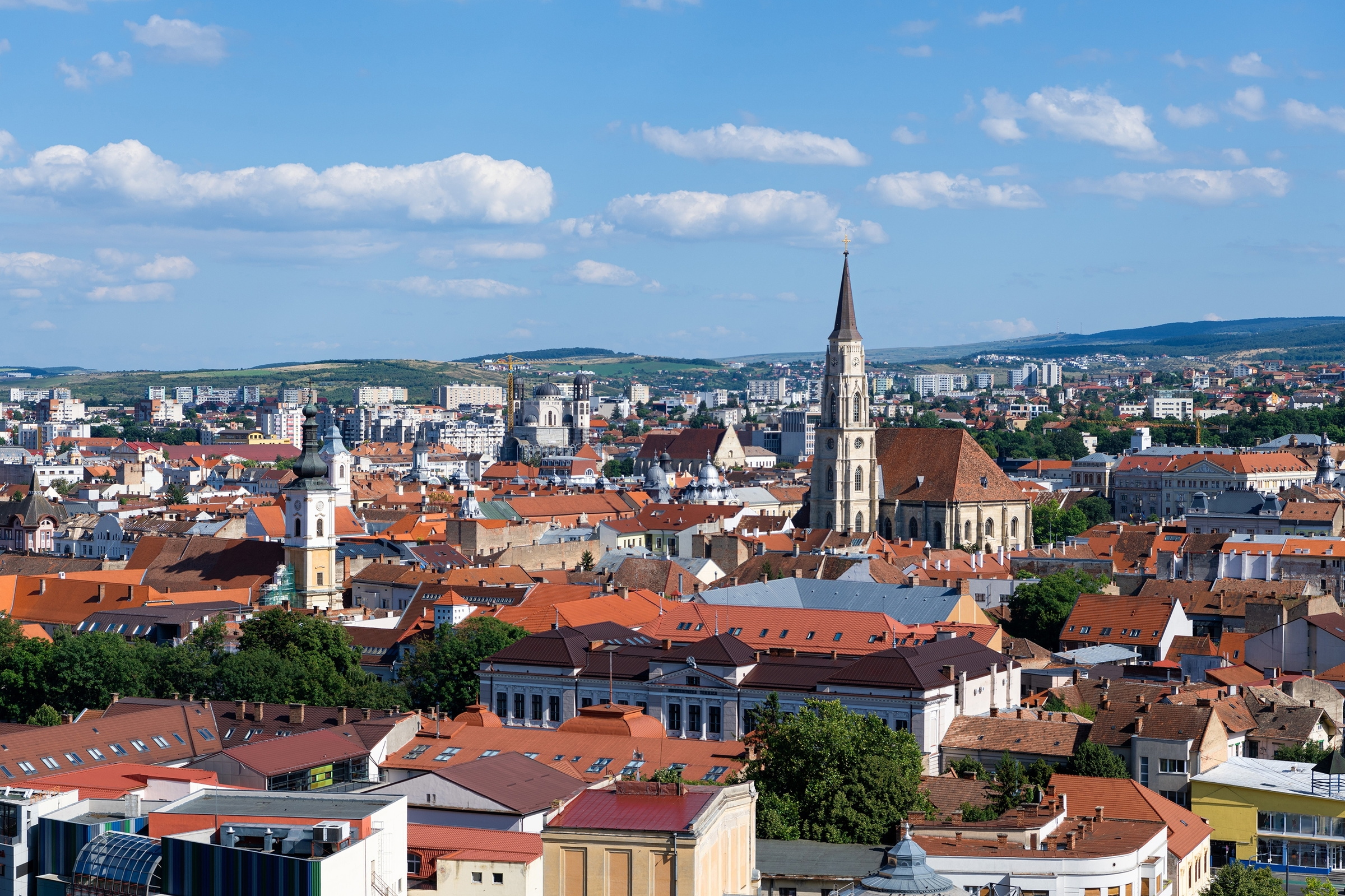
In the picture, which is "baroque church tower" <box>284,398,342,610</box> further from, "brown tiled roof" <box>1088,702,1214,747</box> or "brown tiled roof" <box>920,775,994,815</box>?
"brown tiled roof" <box>920,775,994,815</box>

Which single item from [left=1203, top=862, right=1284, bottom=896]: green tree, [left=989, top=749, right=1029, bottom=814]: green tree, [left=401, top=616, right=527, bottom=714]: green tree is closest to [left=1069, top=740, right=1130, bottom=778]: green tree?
[left=989, top=749, right=1029, bottom=814]: green tree

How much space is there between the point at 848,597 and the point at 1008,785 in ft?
100

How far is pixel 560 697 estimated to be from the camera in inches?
2302

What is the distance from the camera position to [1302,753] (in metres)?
51.0

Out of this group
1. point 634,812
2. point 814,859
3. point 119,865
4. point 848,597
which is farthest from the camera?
point 848,597

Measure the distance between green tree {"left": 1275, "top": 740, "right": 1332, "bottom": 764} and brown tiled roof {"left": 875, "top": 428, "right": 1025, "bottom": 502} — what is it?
61178 mm

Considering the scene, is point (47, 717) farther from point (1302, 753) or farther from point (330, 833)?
point (1302, 753)

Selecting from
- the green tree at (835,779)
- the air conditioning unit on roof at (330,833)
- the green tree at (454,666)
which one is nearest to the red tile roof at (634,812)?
the air conditioning unit on roof at (330,833)

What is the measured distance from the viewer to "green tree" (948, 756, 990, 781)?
4772 cm

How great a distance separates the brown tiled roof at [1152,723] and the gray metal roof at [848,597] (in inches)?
693

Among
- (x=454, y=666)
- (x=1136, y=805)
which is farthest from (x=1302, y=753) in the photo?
(x=454, y=666)

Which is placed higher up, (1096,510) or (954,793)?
(954,793)

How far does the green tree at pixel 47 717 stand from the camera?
56.5 metres

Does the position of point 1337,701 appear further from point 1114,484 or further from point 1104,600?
point 1114,484
